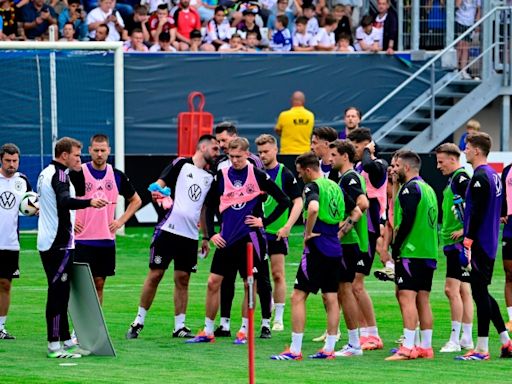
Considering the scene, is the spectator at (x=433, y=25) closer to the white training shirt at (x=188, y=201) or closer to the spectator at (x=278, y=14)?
the spectator at (x=278, y=14)

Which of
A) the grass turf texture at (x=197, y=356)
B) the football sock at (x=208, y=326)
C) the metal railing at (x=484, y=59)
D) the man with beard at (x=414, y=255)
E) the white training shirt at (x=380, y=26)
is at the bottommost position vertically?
the grass turf texture at (x=197, y=356)

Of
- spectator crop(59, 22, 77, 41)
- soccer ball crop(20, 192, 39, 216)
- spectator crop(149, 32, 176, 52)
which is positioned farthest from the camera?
spectator crop(149, 32, 176, 52)

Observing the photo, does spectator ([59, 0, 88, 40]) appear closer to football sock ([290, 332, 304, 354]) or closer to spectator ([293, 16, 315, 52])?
spectator ([293, 16, 315, 52])

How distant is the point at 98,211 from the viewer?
15.3m

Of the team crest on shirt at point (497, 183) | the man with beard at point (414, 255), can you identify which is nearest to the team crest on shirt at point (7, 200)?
the man with beard at point (414, 255)

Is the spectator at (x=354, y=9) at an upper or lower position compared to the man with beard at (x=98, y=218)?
upper

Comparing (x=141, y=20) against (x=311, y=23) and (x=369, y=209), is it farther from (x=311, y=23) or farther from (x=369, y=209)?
(x=369, y=209)

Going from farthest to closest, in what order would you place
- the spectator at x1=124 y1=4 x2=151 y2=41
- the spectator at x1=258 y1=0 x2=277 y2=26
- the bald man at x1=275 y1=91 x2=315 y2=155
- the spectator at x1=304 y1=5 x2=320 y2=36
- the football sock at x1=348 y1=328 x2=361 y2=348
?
the spectator at x1=258 y1=0 x2=277 y2=26, the spectator at x1=304 y1=5 x2=320 y2=36, the spectator at x1=124 y1=4 x2=151 y2=41, the bald man at x1=275 y1=91 x2=315 y2=155, the football sock at x1=348 y1=328 x2=361 y2=348

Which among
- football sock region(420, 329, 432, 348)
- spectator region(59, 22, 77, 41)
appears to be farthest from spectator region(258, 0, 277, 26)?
football sock region(420, 329, 432, 348)

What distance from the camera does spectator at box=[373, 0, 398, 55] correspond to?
31781 mm

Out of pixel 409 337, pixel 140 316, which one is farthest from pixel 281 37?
pixel 409 337

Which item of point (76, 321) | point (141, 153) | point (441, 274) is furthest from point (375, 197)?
point (141, 153)

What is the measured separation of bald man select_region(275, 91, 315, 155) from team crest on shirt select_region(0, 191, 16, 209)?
43.6 feet

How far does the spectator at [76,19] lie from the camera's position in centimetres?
3002
